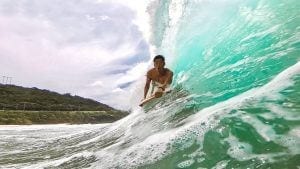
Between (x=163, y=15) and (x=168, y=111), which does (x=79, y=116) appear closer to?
(x=163, y=15)

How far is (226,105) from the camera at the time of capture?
22.1 feet

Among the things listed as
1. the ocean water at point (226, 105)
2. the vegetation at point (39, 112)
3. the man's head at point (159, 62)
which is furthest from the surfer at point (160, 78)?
the vegetation at point (39, 112)

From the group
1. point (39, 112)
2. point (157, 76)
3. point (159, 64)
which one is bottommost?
point (157, 76)

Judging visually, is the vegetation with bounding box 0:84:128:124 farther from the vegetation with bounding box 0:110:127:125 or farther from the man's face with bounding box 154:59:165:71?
the man's face with bounding box 154:59:165:71

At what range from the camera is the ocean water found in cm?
525

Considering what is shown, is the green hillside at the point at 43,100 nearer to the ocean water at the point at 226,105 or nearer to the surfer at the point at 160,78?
the surfer at the point at 160,78

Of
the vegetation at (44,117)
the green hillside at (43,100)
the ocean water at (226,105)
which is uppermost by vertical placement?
the green hillside at (43,100)

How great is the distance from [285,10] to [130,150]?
476 centimetres

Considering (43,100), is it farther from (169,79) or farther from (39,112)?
(169,79)

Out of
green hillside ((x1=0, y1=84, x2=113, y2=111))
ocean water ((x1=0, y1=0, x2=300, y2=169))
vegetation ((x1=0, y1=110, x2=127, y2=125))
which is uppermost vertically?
green hillside ((x1=0, y1=84, x2=113, y2=111))

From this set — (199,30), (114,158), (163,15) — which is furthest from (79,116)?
(114,158)

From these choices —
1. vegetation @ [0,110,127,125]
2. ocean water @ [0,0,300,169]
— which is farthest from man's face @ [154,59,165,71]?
vegetation @ [0,110,127,125]

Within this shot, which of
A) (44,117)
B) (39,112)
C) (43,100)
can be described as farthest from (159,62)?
(43,100)

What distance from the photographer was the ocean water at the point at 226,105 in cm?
525
